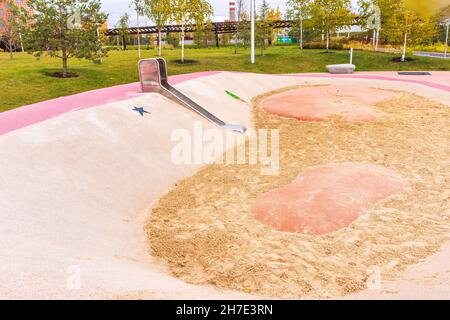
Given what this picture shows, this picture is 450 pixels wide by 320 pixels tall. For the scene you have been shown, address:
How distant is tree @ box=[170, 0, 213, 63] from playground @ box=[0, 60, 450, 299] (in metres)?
13.6

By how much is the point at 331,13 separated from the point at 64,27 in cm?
2418

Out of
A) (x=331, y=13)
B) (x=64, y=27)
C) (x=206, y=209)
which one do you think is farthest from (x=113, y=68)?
(x=331, y=13)

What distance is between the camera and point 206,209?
27.0 ft

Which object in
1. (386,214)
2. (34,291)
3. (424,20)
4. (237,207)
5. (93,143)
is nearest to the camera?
(34,291)

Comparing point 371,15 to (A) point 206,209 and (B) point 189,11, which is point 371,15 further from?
(A) point 206,209

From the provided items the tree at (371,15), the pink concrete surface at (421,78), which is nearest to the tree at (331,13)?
the tree at (371,15)

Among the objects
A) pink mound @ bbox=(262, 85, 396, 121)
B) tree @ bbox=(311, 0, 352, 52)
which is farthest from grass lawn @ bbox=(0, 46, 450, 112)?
pink mound @ bbox=(262, 85, 396, 121)

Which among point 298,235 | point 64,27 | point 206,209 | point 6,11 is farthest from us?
point 6,11

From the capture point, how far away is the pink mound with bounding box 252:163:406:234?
7.38 m

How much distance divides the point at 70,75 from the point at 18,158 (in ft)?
44.2

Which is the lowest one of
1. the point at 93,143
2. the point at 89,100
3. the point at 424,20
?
the point at 93,143
